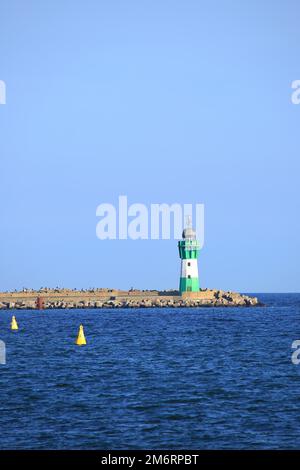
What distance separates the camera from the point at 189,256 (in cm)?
11850

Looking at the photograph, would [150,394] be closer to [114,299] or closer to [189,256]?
[189,256]

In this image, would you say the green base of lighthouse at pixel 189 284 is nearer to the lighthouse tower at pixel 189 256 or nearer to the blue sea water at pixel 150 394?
the lighthouse tower at pixel 189 256

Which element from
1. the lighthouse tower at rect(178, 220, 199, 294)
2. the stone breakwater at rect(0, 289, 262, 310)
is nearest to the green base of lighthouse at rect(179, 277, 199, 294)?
the lighthouse tower at rect(178, 220, 199, 294)

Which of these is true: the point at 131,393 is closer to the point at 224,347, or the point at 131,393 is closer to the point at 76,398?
the point at 76,398

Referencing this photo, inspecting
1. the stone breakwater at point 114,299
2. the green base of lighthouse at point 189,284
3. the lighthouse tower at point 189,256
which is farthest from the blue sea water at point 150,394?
the stone breakwater at point 114,299

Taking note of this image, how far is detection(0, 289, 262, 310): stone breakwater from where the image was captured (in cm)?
12875

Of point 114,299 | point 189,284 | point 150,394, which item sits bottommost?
point 150,394

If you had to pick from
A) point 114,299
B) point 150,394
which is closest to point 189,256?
point 114,299

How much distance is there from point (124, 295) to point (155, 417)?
107 meters

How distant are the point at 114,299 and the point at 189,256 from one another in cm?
1992

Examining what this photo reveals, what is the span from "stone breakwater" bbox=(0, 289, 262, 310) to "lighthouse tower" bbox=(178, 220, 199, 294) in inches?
207

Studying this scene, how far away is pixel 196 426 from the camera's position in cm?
2812

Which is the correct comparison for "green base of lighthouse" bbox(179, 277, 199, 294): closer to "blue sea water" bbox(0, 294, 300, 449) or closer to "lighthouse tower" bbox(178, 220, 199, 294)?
"lighthouse tower" bbox(178, 220, 199, 294)
